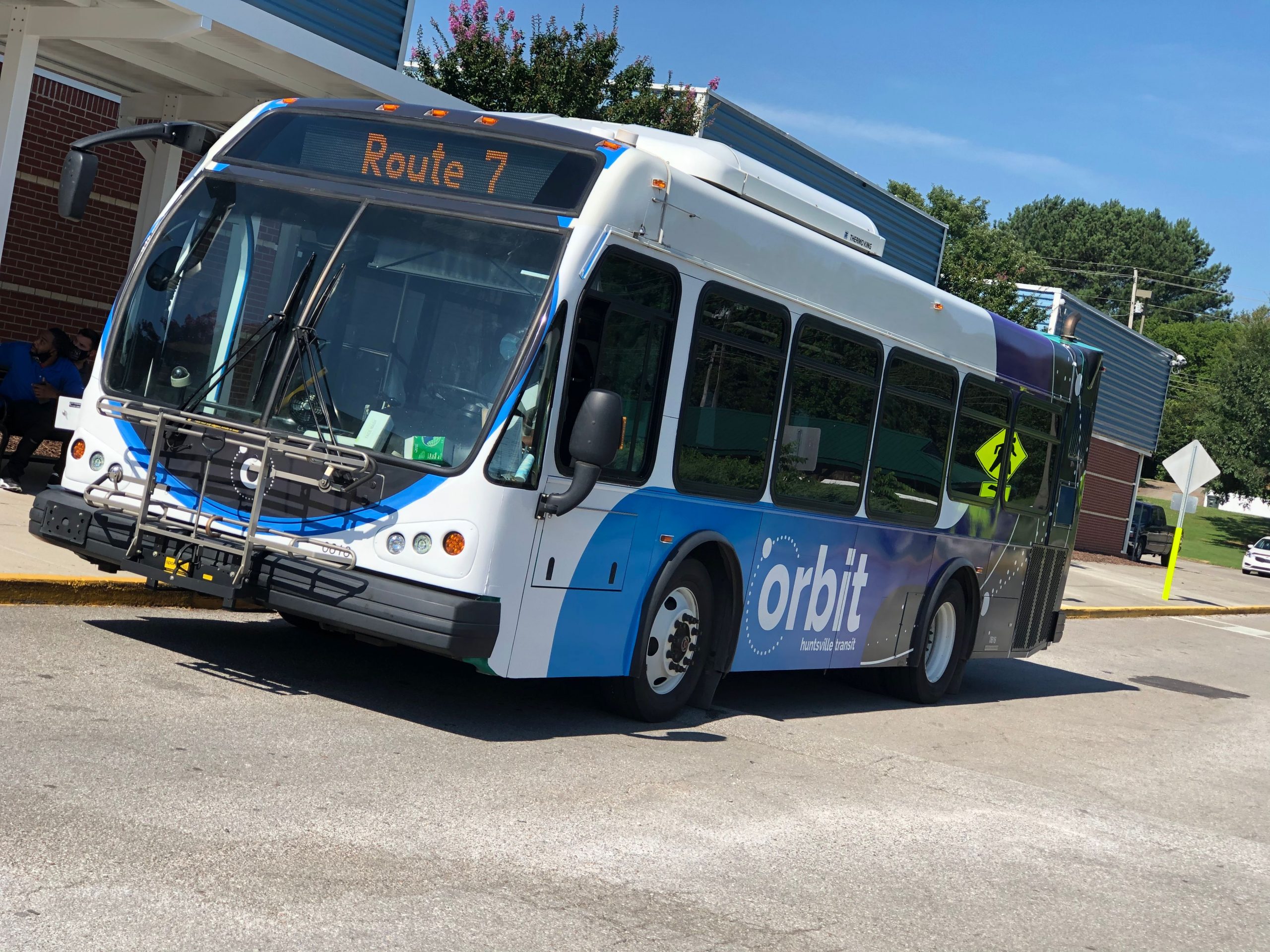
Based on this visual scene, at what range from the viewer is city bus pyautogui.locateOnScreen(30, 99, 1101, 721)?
21.8 feet

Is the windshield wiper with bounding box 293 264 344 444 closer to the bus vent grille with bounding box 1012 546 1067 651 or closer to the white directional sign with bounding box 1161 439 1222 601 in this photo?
the bus vent grille with bounding box 1012 546 1067 651

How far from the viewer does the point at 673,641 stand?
8094 mm

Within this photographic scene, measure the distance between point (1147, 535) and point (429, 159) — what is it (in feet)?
137

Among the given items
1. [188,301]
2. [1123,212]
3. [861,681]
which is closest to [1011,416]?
[861,681]

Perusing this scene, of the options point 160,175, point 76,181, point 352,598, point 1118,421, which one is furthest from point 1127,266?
point 352,598

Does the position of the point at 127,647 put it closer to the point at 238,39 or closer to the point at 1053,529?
the point at 238,39

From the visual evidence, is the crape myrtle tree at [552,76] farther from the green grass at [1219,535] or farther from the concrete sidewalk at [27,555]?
the green grass at [1219,535]

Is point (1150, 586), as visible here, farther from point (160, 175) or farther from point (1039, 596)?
point (160, 175)

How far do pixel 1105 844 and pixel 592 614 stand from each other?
2.81m

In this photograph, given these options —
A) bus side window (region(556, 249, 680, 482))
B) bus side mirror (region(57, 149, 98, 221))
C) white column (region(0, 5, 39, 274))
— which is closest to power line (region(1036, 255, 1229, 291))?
white column (region(0, 5, 39, 274))

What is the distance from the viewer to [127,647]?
7.64 meters

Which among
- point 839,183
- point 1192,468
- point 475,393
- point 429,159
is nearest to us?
point 475,393

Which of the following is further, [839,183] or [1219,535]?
[1219,535]

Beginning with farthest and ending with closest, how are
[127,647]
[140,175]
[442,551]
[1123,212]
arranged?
[1123,212]
[140,175]
[127,647]
[442,551]
